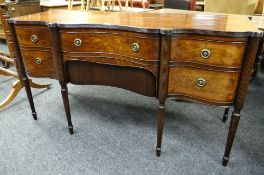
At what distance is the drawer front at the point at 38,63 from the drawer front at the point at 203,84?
841 mm

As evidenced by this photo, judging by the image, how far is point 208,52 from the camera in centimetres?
115

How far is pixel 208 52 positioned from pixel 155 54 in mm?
270

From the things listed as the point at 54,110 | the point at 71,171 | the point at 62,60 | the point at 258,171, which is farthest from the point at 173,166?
the point at 54,110

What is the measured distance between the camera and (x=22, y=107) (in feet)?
6.98

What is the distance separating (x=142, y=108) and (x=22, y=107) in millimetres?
1112

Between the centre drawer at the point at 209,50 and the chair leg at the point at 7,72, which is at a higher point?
the centre drawer at the point at 209,50

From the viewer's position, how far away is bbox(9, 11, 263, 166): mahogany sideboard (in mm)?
1135

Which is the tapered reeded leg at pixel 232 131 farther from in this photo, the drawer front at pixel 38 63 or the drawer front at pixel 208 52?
the drawer front at pixel 38 63

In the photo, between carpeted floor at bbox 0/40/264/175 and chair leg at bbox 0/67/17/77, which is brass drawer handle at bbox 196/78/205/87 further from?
chair leg at bbox 0/67/17/77

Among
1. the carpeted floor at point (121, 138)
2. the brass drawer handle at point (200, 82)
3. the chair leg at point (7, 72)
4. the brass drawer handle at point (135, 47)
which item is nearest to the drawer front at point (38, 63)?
the carpeted floor at point (121, 138)

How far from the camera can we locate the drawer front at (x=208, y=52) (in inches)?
43.5

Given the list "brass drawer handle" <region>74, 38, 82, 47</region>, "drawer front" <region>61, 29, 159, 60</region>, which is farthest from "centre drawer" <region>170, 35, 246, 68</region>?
"brass drawer handle" <region>74, 38, 82, 47</region>

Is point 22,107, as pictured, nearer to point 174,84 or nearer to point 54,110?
point 54,110

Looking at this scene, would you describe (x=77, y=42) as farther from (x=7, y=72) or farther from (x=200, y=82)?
(x=7, y=72)
